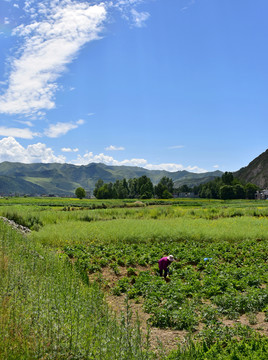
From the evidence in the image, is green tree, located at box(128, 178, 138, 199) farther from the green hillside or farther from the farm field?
the farm field

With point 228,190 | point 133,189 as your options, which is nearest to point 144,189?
point 133,189

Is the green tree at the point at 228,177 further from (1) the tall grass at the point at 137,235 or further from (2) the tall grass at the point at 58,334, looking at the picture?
(2) the tall grass at the point at 58,334

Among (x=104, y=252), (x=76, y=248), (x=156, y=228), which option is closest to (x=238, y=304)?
(x=104, y=252)

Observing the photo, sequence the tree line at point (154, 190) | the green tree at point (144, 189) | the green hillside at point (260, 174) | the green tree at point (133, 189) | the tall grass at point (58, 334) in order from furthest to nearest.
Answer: the green hillside at point (260, 174) → the green tree at point (133, 189) → the tree line at point (154, 190) → the green tree at point (144, 189) → the tall grass at point (58, 334)

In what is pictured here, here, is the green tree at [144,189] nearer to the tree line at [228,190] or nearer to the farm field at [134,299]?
the tree line at [228,190]

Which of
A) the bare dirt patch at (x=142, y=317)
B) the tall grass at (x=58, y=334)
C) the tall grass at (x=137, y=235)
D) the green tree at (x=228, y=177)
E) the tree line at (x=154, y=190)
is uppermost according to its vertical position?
the green tree at (x=228, y=177)

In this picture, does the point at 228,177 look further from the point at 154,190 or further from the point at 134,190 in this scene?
the point at 134,190

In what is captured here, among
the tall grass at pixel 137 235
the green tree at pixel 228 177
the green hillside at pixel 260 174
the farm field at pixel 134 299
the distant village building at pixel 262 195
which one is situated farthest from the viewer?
the green hillside at pixel 260 174

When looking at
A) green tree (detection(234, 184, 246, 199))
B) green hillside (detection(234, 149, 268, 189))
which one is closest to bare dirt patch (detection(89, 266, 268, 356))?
green tree (detection(234, 184, 246, 199))

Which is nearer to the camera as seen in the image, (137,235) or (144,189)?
(137,235)

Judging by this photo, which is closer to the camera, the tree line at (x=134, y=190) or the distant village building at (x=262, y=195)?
the tree line at (x=134, y=190)

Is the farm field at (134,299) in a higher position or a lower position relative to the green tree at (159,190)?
lower

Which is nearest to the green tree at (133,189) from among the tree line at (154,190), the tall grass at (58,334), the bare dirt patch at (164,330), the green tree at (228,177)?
the tree line at (154,190)

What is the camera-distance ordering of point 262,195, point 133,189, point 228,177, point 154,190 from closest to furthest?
point 262,195 → point 133,189 → point 154,190 → point 228,177
